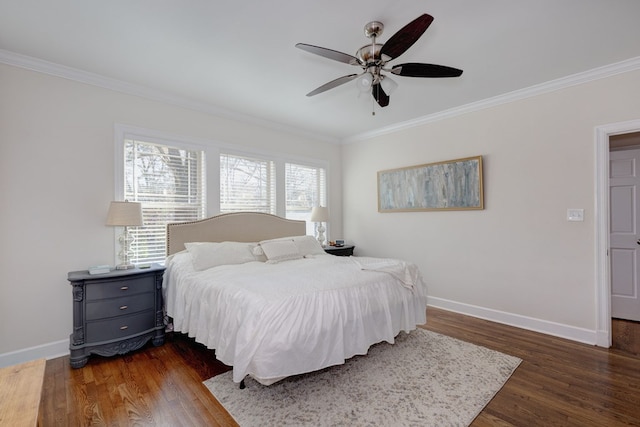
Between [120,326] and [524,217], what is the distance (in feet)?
14.6

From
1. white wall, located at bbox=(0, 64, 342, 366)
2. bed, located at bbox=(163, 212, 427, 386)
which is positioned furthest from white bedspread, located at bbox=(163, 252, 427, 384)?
white wall, located at bbox=(0, 64, 342, 366)

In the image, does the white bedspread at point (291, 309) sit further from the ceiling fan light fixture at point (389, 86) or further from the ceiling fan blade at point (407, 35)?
the ceiling fan light fixture at point (389, 86)

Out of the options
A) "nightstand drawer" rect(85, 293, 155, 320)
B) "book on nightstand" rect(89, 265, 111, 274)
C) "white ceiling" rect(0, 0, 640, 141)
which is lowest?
"nightstand drawer" rect(85, 293, 155, 320)

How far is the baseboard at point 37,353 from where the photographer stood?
262 cm

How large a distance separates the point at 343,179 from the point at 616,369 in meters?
4.23

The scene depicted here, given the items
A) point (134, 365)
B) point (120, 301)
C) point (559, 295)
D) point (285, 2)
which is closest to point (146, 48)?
point (285, 2)

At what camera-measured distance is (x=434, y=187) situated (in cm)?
424

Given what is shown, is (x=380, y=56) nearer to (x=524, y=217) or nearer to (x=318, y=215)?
(x=524, y=217)

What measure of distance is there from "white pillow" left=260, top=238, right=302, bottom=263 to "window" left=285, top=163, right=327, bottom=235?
3.89 feet

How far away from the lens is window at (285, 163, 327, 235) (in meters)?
4.85

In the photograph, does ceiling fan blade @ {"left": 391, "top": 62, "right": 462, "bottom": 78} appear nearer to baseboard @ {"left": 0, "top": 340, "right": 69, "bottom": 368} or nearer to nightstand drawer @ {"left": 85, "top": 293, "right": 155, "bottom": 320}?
nightstand drawer @ {"left": 85, "top": 293, "right": 155, "bottom": 320}

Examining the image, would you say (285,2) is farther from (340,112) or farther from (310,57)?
(340,112)

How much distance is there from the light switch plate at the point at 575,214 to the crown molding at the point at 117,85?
385cm

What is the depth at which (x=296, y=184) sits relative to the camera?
195 inches
